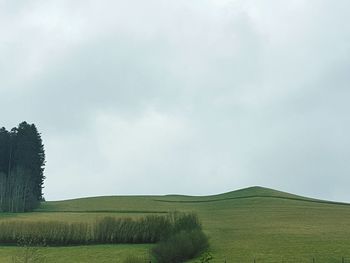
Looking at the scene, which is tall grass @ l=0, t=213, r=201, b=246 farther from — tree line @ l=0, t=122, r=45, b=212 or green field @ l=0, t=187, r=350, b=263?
tree line @ l=0, t=122, r=45, b=212

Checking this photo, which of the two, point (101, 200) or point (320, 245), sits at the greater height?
point (101, 200)

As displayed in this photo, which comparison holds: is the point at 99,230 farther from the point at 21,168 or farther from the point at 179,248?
the point at 21,168

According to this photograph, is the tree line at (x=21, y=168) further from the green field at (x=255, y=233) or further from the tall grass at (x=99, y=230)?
the tall grass at (x=99, y=230)

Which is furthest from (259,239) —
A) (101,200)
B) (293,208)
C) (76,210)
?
(101,200)

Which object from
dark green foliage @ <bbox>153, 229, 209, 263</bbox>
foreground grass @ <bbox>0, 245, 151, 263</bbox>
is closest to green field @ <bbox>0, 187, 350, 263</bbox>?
foreground grass @ <bbox>0, 245, 151, 263</bbox>

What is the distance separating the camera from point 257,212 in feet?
365

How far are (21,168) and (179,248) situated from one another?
7406 centimetres

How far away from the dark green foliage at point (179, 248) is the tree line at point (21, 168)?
65.2 meters

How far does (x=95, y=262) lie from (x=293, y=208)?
60248 mm

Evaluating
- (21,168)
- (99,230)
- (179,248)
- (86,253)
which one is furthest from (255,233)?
(21,168)

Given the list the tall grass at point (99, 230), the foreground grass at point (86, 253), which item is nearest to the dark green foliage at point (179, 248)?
the foreground grass at point (86, 253)

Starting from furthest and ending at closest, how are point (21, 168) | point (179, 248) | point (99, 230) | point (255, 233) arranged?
point (21, 168), point (99, 230), point (255, 233), point (179, 248)

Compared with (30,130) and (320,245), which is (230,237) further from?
(30,130)

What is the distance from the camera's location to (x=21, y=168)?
130 metres
